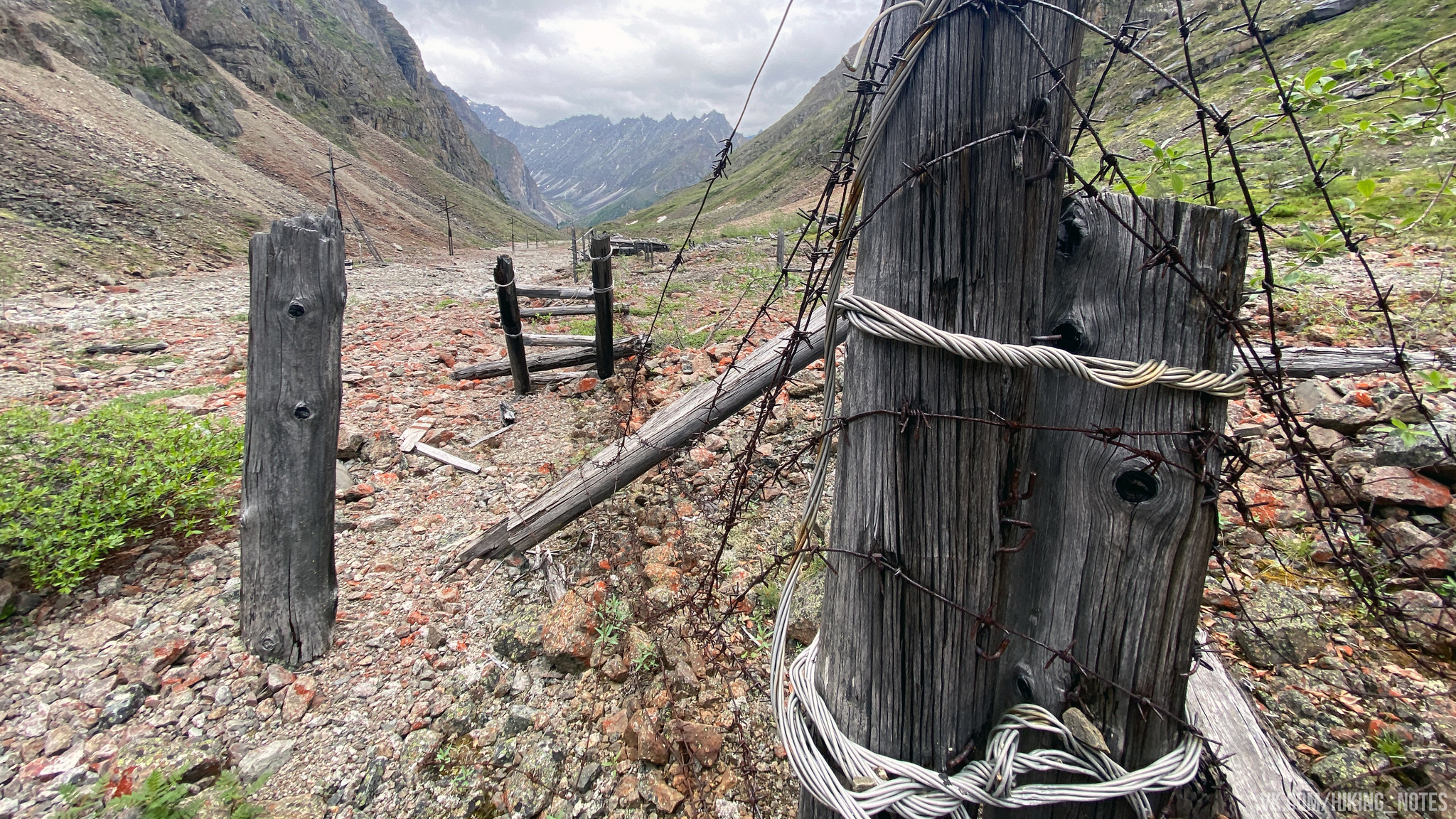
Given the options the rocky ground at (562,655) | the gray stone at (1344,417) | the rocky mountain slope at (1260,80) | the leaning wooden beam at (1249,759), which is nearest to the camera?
the leaning wooden beam at (1249,759)

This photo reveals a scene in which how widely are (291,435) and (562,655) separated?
5.56ft

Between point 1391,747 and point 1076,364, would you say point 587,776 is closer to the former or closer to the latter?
point 1076,364

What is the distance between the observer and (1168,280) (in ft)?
3.92

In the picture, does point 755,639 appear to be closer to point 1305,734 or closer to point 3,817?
point 1305,734

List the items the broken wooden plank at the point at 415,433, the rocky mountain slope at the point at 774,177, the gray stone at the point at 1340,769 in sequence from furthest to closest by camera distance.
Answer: the rocky mountain slope at the point at 774,177
the broken wooden plank at the point at 415,433
the gray stone at the point at 1340,769

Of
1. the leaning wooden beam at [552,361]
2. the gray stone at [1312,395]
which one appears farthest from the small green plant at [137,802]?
the gray stone at [1312,395]

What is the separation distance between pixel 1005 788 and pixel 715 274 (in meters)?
13.5

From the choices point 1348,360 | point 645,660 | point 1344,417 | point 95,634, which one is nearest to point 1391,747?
point 1344,417

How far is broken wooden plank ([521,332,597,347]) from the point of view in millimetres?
6512

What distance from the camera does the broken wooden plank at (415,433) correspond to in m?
5.13

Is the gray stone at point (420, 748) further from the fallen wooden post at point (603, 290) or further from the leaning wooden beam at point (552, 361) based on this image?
the leaning wooden beam at point (552, 361)

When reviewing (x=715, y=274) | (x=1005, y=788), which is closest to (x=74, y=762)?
(x=1005, y=788)

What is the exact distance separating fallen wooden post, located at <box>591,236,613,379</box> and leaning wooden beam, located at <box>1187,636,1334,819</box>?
17.4 ft

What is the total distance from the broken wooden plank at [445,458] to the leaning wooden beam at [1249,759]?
187 inches
